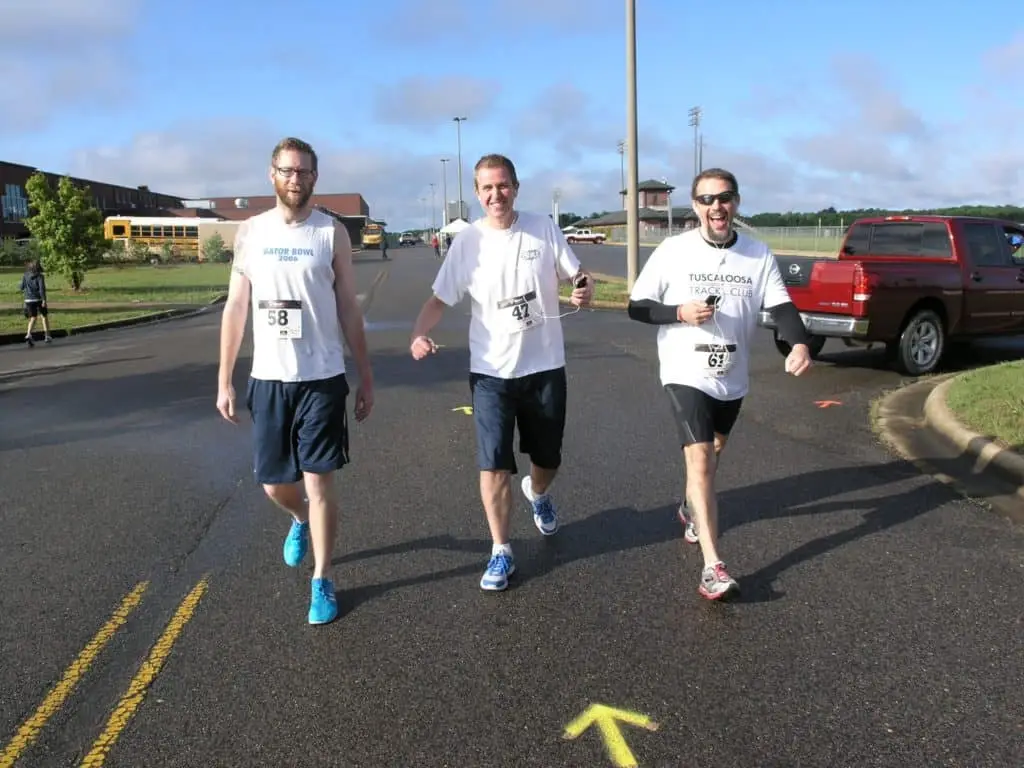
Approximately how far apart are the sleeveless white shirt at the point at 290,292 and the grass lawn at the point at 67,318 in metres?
15.6

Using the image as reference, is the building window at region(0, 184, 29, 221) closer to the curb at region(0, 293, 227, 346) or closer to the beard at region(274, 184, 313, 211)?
the curb at region(0, 293, 227, 346)

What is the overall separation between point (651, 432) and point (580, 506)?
212cm

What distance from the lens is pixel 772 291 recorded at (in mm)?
4156

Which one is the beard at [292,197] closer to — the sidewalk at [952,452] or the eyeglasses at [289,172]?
the eyeglasses at [289,172]

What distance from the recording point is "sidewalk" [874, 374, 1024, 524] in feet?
18.2

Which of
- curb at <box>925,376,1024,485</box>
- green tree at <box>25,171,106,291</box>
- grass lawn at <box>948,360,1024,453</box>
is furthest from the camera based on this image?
green tree at <box>25,171,106,291</box>

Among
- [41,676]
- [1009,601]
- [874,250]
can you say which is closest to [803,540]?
[1009,601]

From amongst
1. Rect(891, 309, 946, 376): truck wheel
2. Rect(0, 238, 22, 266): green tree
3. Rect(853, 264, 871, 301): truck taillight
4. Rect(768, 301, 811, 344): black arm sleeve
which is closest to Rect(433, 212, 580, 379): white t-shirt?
Rect(768, 301, 811, 344): black arm sleeve

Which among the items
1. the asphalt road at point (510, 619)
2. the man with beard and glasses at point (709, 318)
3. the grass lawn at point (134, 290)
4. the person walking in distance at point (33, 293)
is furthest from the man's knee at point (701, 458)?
the grass lawn at point (134, 290)

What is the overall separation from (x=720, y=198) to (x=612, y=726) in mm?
2428

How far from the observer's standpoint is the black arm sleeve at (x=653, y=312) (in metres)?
4.09

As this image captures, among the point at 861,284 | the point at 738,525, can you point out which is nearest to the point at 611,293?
the point at 861,284

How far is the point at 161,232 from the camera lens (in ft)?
220

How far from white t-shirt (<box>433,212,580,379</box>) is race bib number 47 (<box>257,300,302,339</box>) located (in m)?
0.72
